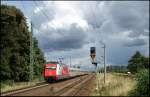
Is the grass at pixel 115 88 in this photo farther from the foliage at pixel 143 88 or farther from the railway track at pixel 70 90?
the railway track at pixel 70 90

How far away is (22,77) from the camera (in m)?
62.9

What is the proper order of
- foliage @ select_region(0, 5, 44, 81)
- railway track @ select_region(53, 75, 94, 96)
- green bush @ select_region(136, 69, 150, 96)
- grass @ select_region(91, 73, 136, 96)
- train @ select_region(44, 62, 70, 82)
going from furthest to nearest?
train @ select_region(44, 62, 70, 82)
foliage @ select_region(0, 5, 44, 81)
railway track @ select_region(53, 75, 94, 96)
grass @ select_region(91, 73, 136, 96)
green bush @ select_region(136, 69, 150, 96)

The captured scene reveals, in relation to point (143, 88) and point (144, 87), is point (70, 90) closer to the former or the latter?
point (143, 88)

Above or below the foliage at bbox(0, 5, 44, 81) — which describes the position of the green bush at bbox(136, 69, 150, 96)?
below

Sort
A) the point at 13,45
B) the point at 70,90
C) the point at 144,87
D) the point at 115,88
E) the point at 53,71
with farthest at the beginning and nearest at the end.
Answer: the point at 53,71 < the point at 13,45 < the point at 70,90 < the point at 115,88 < the point at 144,87

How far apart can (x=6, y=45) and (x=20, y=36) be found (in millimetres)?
5313

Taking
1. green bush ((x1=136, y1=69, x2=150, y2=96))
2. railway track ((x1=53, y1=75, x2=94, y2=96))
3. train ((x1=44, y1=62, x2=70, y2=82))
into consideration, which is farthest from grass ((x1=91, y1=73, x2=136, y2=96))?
train ((x1=44, y1=62, x2=70, y2=82))

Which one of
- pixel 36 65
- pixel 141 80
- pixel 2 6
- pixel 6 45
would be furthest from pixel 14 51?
pixel 141 80

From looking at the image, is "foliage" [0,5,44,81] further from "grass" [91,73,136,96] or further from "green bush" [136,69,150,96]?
"green bush" [136,69,150,96]

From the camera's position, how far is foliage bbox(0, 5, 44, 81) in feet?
181

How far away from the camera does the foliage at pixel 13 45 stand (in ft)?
181

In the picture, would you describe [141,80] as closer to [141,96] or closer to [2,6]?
[141,96]

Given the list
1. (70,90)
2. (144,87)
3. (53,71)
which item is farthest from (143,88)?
(53,71)

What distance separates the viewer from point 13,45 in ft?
190
